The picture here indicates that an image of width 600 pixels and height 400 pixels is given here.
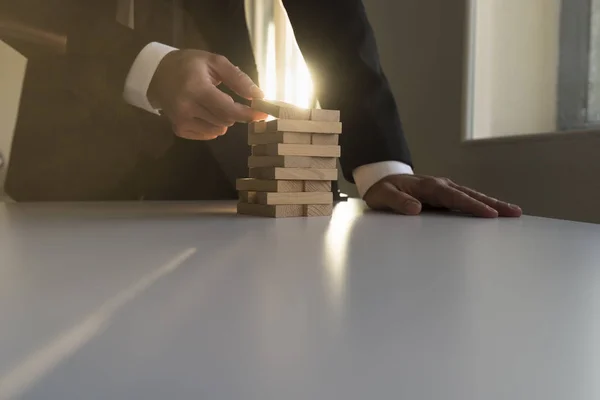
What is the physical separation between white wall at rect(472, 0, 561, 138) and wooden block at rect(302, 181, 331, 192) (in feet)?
2.18

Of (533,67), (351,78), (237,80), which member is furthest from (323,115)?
(533,67)

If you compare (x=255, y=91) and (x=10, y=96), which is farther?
(x=10, y=96)

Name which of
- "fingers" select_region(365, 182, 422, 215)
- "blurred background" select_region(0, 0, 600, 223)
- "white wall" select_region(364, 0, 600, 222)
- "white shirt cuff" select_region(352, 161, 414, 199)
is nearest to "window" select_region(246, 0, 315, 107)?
"blurred background" select_region(0, 0, 600, 223)

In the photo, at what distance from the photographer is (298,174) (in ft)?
2.82

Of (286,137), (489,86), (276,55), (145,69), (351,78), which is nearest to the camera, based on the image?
(286,137)

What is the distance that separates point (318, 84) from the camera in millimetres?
1311

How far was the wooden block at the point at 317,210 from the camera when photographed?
2.93 feet

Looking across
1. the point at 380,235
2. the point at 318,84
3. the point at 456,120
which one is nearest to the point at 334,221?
the point at 380,235

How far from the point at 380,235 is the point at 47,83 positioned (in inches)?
43.9

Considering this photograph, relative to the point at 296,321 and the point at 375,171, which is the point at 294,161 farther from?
the point at 296,321

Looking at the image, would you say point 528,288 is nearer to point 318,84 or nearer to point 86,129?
point 318,84

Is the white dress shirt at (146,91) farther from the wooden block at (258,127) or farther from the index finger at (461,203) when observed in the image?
the wooden block at (258,127)

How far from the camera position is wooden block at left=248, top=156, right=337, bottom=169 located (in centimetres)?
85

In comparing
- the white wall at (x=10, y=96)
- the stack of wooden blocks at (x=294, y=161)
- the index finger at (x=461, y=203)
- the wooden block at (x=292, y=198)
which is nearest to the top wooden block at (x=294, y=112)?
the stack of wooden blocks at (x=294, y=161)
